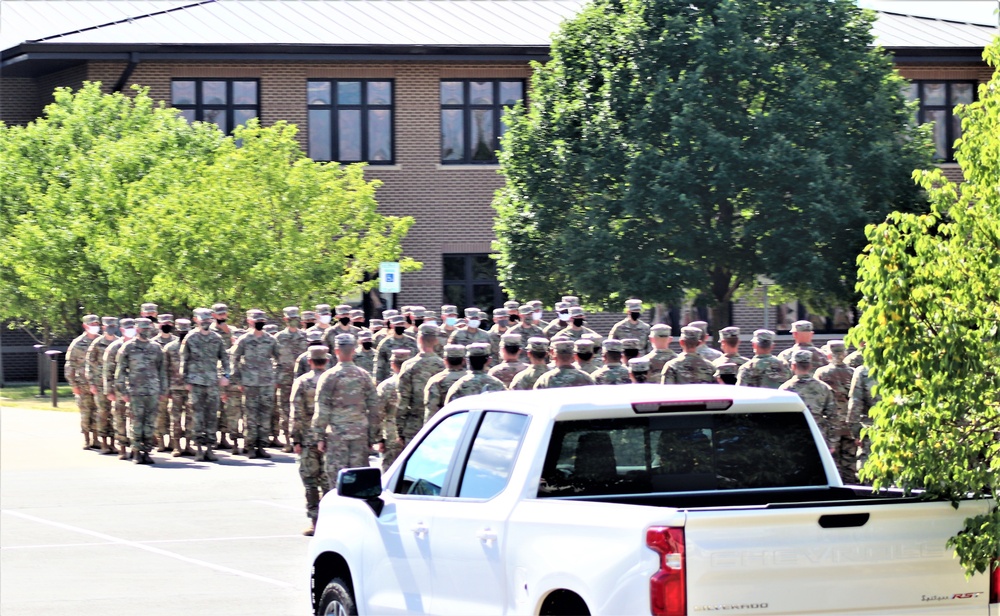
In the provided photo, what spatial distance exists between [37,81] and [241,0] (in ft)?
18.2

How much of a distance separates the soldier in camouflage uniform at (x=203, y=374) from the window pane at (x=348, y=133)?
57.0 ft

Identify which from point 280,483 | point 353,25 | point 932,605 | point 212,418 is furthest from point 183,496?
point 353,25

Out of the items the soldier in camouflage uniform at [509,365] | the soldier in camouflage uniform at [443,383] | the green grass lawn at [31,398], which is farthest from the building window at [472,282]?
the soldier in camouflage uniform at [443,383]

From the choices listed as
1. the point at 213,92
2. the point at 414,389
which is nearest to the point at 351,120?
the point at 213,92

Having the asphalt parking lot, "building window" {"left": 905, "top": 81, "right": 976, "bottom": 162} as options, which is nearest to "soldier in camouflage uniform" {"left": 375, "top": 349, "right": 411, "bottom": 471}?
the asphalt parking lot

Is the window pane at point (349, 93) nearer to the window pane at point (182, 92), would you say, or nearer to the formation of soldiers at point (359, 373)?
the window pane at point (182, 92)

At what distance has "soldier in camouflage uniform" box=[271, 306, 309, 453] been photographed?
77.4 feet

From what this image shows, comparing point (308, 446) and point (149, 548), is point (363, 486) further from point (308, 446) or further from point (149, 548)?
point (308, 446)

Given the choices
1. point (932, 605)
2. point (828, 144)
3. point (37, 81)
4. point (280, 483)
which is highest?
point (37, 81)

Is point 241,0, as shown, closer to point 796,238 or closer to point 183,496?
point 796,238

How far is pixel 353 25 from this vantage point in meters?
41.1

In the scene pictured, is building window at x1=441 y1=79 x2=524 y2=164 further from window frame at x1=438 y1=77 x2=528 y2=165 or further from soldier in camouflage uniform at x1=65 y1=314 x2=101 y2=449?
soldier in camouflage uniform at x1=65 y1=314 x2=101 y2=449

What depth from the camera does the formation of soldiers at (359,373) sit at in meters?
15.5

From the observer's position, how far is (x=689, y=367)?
16766 mm
